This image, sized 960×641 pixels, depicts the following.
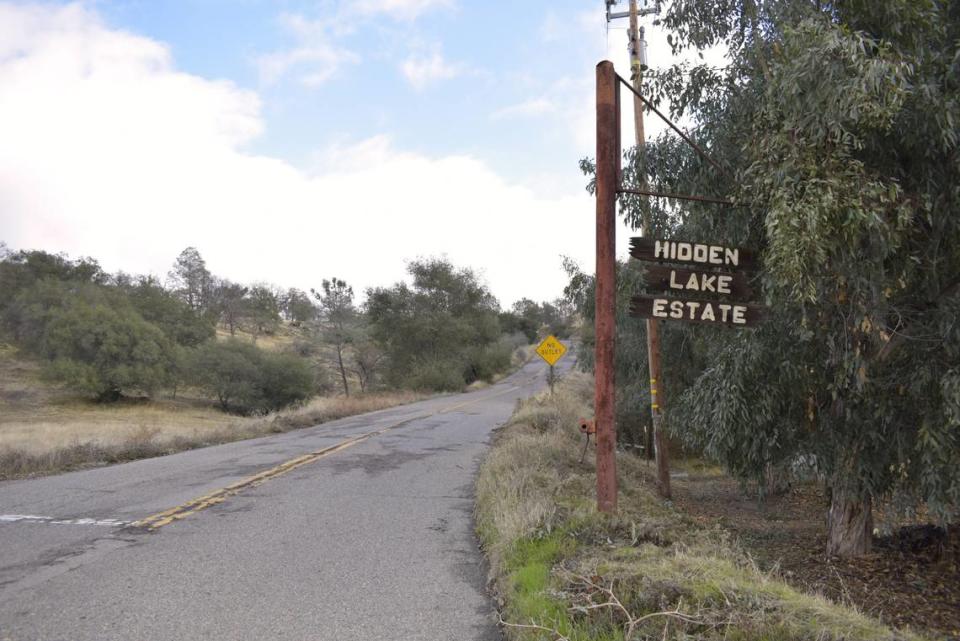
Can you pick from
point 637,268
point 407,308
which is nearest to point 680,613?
point 637,268

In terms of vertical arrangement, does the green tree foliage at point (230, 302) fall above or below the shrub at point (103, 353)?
above

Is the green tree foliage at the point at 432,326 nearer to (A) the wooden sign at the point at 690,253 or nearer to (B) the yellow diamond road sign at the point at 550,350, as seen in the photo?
(B) the yellow diamond road sign at the point at 550,350

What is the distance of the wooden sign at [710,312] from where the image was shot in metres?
6.46

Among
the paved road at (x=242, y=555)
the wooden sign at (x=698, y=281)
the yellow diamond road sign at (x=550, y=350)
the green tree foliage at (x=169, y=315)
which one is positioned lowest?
the paved road at (x=242, y=555)

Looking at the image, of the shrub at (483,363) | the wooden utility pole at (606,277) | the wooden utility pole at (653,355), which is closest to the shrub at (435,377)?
the shrub at (483,363)

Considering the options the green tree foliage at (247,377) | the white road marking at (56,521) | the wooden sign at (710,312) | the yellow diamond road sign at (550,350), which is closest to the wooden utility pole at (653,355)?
the wooden sign at (710,312)

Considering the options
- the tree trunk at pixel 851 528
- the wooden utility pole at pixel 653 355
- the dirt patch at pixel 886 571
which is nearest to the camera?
the dirt patch at pixel 886 571

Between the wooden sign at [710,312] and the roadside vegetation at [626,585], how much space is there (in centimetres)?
199

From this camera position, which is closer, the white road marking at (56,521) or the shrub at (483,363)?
the white road marking at (56,521)

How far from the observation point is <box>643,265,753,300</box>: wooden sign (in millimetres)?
6598

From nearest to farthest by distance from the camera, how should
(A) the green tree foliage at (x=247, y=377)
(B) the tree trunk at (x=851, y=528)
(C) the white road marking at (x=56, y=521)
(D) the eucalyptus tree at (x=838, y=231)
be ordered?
(D) the eucalyptus tree at (x=838, y=231), (C) the white road marking at (x=56, y=521), (B) the tree trunk at (x=851, y=528), (A) the green tree foliage at (x=247, y=377)

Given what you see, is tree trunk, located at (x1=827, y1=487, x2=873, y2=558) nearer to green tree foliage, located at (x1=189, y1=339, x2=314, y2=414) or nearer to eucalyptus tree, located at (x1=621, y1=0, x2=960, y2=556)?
eucalyptus tree, located at (x1=621, y1=0, x2=960, y2=556)

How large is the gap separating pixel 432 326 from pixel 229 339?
15.9 meters

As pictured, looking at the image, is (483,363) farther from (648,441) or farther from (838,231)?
(838,231)
